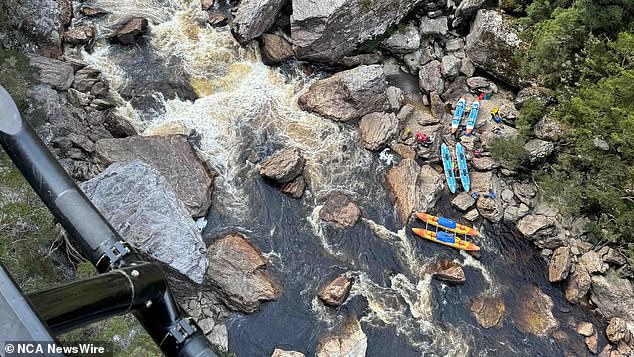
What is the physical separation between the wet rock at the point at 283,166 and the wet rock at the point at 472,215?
580cm

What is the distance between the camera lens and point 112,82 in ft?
58.4

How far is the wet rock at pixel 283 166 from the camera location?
54.3ft

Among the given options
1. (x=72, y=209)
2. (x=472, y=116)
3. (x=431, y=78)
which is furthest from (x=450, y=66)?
(x=72, y=209)

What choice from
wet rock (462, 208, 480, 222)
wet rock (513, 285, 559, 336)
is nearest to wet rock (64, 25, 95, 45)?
wet rock (462, 208, 480, 222)

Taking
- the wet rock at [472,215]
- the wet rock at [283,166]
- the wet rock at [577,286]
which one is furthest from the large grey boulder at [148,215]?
the wet rock at [577,286]

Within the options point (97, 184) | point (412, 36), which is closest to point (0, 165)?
point (97, 184)

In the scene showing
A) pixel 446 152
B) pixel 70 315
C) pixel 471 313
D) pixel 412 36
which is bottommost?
pixel 471 313

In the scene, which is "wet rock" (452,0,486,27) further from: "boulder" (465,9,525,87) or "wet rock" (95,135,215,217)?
"wet rock" (95,135,215,217)

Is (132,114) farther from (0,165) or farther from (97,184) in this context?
(0,165)

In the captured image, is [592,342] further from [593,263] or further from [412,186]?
[412,186]

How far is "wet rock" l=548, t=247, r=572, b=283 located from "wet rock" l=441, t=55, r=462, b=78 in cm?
773

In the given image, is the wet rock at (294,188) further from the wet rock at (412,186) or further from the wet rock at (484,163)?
the wet rock at (484,163)

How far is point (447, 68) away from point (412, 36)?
1935mm

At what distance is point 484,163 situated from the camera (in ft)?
60.0
